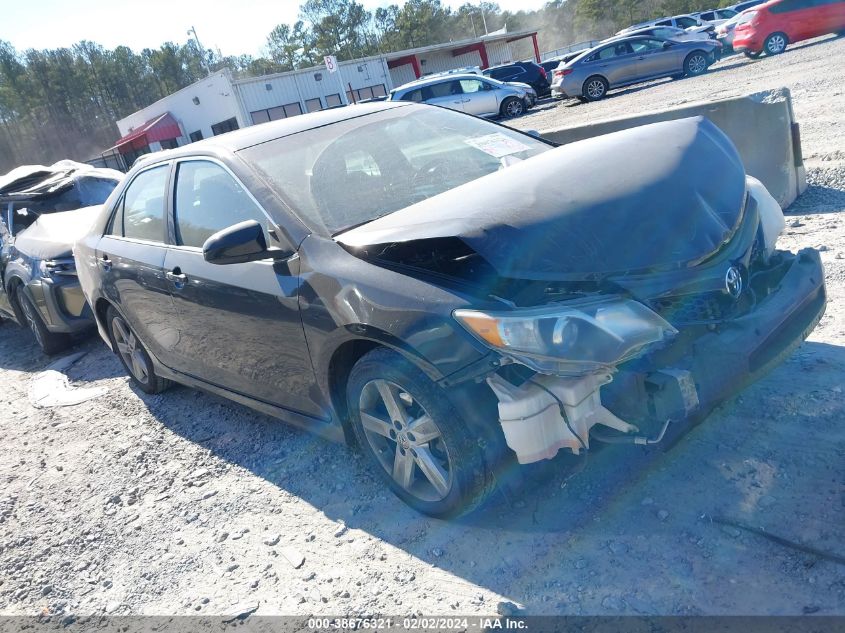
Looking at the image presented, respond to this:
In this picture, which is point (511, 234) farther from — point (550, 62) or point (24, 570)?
point (550, 62)

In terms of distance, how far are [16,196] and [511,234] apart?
7.38 m

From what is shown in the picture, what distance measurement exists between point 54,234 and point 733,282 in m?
6.79

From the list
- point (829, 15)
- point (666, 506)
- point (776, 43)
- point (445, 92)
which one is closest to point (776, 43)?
point (776, 43)

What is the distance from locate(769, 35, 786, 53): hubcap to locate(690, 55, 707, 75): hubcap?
2.06 meters

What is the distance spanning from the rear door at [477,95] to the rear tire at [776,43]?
8.16m

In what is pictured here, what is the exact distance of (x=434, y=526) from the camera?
118 inches

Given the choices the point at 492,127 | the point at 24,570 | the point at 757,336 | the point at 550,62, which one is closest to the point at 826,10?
the point at 550,62

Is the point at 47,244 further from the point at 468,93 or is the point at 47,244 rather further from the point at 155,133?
the point at 155,133

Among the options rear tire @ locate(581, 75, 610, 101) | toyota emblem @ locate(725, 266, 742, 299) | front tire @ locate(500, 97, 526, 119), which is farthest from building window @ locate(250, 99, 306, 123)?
toyota emblem @ locate(725, 266, 742, 299)

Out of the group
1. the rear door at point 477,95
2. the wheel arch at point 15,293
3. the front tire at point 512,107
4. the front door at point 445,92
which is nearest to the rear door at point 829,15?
the front tire at point 512,107

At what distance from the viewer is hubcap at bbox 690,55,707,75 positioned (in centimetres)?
2016

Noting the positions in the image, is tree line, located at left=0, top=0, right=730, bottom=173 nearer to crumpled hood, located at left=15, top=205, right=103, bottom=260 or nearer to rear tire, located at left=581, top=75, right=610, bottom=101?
rear tire, located at left=581, top=75, right=610, bottom=101

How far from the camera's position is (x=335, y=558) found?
2.95 m

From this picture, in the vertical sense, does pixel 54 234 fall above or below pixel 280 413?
above
